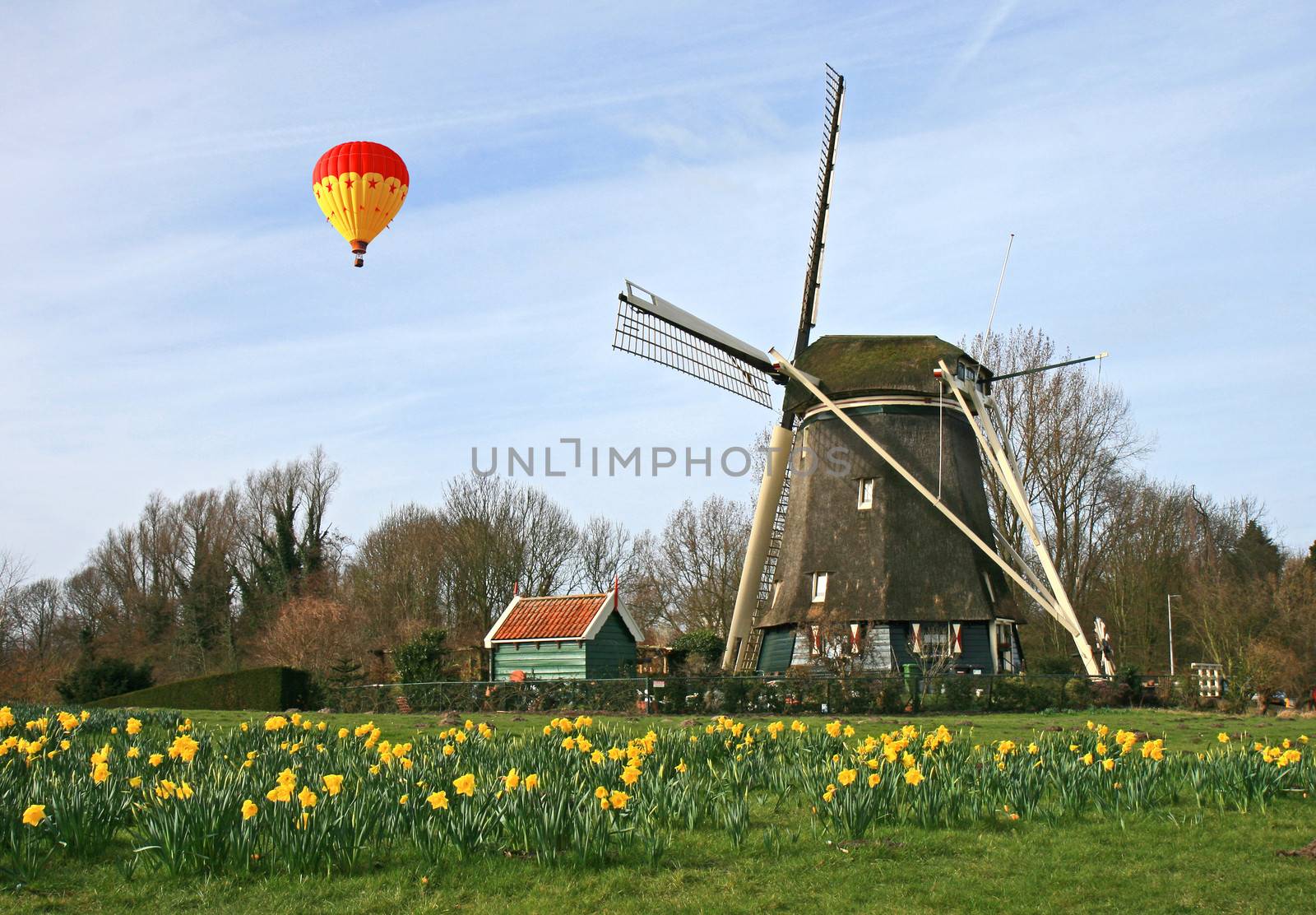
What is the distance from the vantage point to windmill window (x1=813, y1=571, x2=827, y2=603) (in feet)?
90.2

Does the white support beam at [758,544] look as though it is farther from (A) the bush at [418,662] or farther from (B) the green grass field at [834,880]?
(B) the green grass field at [834,880]

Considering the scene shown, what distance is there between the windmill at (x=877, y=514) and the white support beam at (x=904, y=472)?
0.06 m

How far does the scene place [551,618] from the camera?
28.4 metres

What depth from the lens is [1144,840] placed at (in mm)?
7656

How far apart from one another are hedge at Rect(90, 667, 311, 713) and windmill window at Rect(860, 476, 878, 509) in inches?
538

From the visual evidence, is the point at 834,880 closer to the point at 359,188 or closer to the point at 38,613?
the point at 359,188

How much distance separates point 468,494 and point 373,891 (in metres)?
43.6

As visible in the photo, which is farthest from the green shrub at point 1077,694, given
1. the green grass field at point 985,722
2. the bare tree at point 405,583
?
the bare tree at point 405,583

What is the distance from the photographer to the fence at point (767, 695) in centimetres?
1970

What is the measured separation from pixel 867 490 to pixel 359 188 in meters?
14.5

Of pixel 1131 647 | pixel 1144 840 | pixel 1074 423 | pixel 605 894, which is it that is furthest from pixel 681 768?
pixel 1131 647

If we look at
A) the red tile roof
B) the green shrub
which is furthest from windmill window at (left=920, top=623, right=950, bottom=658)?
the red tile roof

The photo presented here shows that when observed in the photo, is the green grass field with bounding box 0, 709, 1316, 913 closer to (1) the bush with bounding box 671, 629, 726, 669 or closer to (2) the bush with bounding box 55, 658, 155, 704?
(2) the bush with bounding box 55, 658, 155, 704

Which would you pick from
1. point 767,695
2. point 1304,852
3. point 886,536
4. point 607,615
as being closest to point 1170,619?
point 886,536
